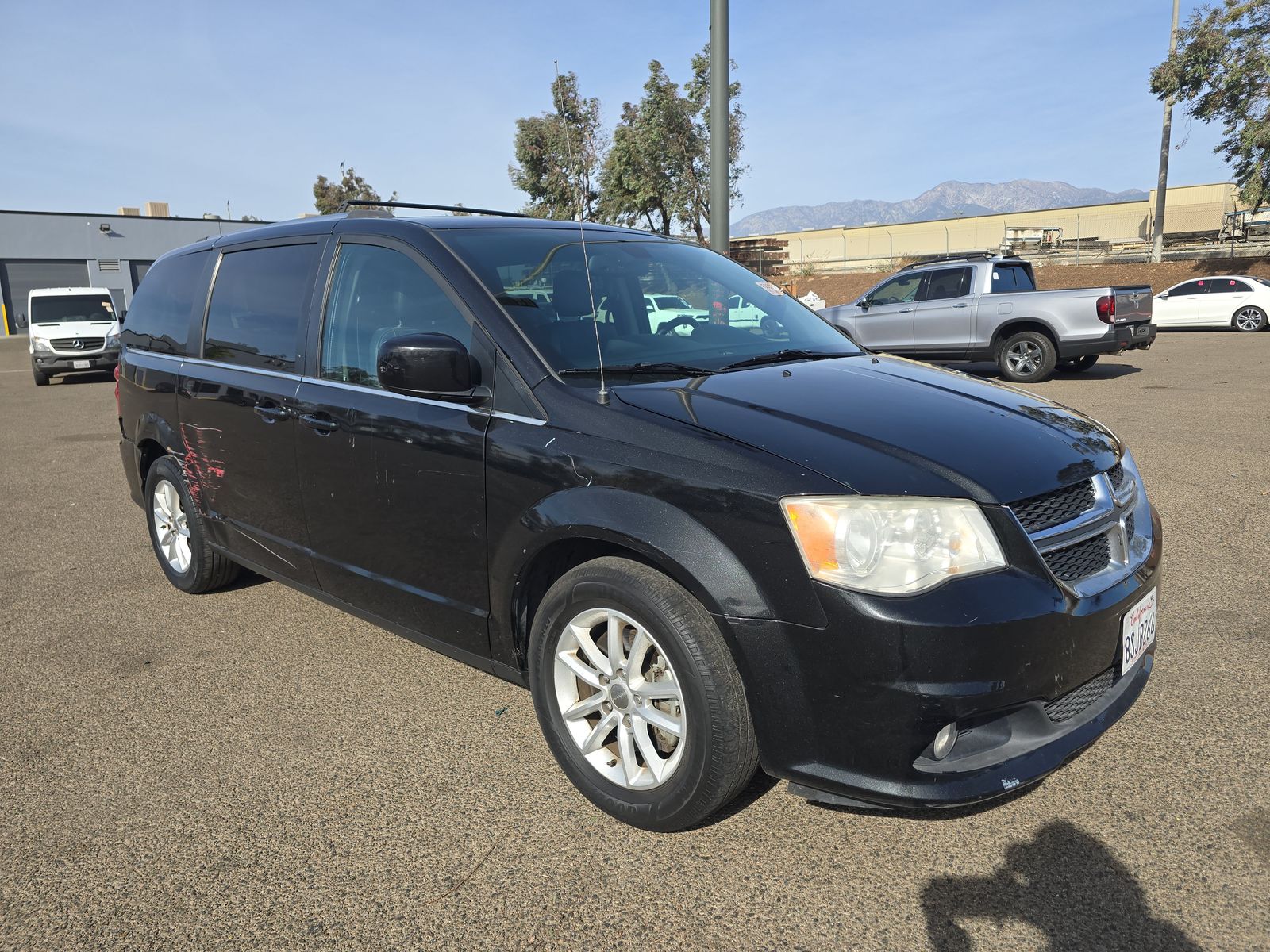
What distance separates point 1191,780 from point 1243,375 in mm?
12612

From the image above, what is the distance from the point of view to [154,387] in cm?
485

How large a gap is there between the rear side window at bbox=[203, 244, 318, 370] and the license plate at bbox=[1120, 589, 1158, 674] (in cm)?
319

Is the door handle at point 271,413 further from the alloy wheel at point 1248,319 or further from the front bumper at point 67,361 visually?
the alloy wheel at point 1248,319

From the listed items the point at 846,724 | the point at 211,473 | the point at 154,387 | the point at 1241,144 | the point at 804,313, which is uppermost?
the point at 1241,144

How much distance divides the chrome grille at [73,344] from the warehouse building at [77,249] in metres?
29.2

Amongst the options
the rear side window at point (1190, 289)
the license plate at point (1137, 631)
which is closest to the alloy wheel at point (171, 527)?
the license plate at point (1137, 631)

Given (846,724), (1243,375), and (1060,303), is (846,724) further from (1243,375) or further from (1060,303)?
(1243,375)

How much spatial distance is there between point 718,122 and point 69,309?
17597mm

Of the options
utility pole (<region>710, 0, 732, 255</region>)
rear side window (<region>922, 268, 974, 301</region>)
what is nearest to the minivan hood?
utility pole (<region>710, 0, 732, 255</region>)

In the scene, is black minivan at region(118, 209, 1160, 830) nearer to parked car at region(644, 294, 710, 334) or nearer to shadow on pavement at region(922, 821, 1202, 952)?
parked car at region(644, 294, 710, 334)

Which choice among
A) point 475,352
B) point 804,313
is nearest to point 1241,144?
point 804,313

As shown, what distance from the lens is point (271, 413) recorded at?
386 cm

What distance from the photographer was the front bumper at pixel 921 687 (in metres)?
2.23

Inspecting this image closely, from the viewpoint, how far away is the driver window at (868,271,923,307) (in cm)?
1440
